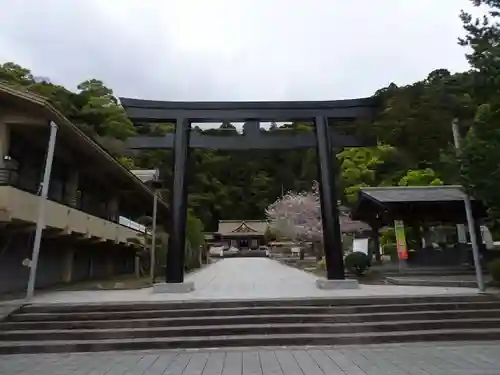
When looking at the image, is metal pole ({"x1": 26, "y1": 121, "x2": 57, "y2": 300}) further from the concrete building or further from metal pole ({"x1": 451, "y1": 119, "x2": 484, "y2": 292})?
metal pole ({"x1": 451, "y1": 119, "x2": 484, "y2": 292})

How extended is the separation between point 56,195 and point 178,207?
545cm

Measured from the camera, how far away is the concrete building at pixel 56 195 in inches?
431

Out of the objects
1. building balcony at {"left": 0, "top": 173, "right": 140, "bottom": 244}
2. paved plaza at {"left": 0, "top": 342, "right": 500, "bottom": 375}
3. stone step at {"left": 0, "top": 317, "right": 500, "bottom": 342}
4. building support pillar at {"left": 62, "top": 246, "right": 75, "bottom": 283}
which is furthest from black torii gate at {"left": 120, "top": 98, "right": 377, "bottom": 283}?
paved plaza at {"left": 0, "top": 342, "right": 500, "bottom": 375}

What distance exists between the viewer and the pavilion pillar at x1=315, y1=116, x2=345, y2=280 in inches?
509

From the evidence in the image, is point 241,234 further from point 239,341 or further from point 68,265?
point 239,341

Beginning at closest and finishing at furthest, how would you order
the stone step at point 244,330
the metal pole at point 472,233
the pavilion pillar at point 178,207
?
1. the stone step at point 244,330
2. the metal pole at point 472,233
3. the pavilion pillar at point 178,207

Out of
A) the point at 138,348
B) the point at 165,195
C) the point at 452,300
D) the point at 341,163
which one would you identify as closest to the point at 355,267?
the point at 452,300

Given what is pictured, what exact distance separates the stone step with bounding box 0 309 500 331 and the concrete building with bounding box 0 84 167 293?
9.60 feet

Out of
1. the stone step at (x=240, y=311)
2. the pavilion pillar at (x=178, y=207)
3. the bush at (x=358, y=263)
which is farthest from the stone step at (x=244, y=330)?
the bush at (x=358, y=263)

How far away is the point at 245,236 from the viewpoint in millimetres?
58438

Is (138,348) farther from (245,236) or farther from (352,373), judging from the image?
(245,236)

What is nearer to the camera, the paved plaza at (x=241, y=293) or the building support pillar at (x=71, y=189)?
the paved plaza at (x=241, y=293)

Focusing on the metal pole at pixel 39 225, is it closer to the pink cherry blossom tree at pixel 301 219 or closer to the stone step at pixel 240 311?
the stone step at pixel 240 311

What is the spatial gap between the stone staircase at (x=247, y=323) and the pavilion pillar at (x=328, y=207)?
141 inches
